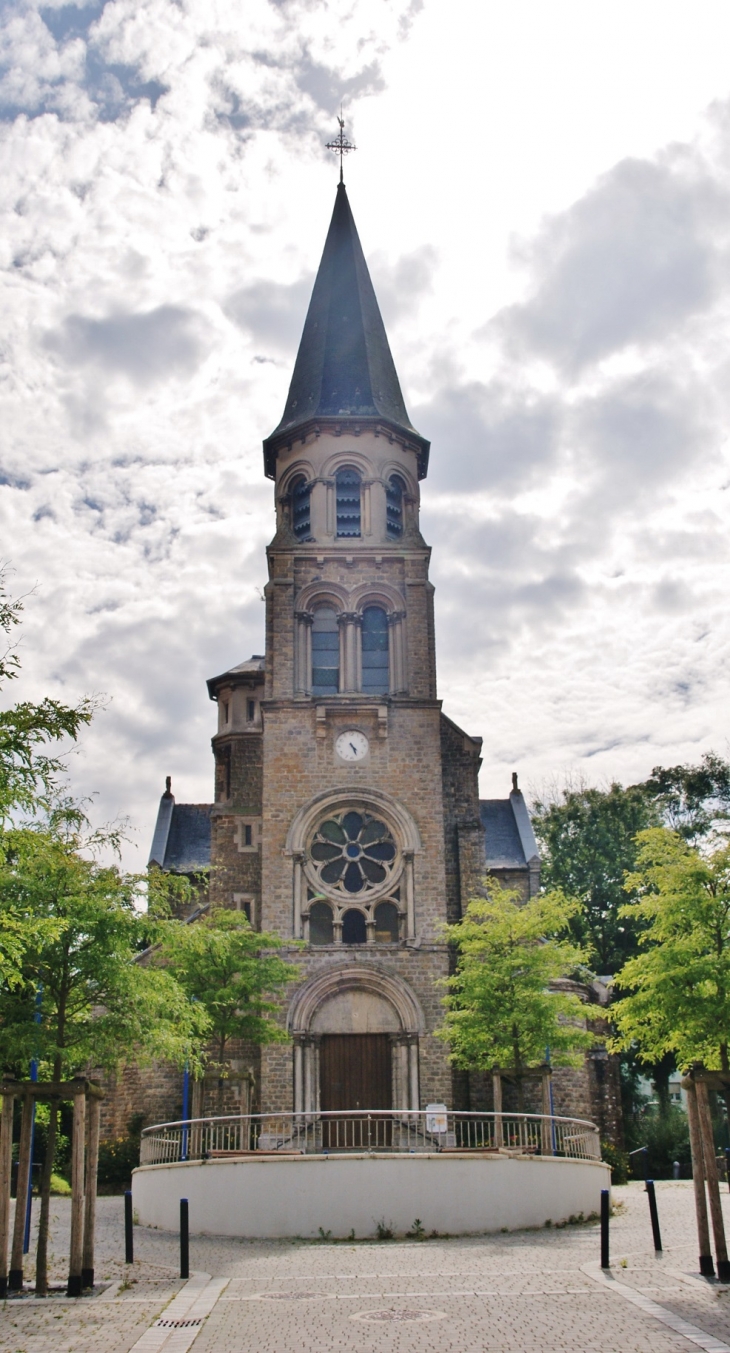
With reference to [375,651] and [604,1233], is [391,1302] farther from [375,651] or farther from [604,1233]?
→ [375,651]

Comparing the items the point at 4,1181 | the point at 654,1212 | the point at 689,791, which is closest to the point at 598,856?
the point at 689,791

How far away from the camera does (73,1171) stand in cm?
1221

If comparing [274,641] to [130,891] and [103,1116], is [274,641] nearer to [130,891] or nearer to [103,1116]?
[103,1116]

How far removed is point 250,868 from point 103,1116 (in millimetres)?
7381

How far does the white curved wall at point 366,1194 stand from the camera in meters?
17.2

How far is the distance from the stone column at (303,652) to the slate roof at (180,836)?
1217 centimetres

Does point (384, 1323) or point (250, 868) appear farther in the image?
point (250, 868)

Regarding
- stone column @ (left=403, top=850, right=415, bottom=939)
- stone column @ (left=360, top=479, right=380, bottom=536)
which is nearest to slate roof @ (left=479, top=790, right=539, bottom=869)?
stone column @ (left=403, top=850, right=415, bottom=939)

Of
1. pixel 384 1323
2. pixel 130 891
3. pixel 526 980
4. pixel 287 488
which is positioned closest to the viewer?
pixel 384 1323

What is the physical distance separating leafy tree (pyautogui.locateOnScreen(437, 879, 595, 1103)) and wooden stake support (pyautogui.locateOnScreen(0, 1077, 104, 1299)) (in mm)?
11172

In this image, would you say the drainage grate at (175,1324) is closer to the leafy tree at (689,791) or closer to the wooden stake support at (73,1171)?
the wooden stake support at (73,1171)

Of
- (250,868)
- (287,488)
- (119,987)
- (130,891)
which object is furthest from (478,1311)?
(287,488)

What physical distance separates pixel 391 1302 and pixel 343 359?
29639 millimetres

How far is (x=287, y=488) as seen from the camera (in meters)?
34.1
